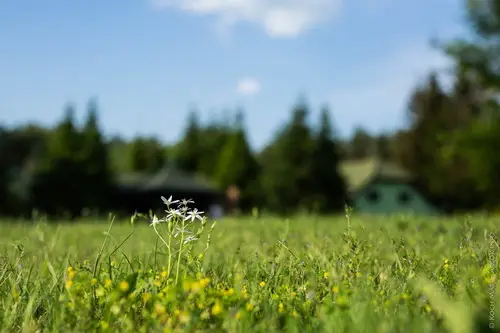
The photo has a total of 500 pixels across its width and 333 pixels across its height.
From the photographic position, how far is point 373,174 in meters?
59.2

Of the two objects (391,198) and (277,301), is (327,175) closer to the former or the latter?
(391,198)

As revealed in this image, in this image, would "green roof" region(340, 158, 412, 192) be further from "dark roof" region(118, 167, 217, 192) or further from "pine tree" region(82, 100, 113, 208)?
"pine tree" region(82, 100, 113, 208)

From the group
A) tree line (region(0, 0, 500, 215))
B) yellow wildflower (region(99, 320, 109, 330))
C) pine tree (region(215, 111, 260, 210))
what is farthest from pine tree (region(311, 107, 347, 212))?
yellow wildflower (region(99, 320, 109, 330))

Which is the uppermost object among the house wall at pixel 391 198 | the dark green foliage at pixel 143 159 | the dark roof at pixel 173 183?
the dark green foliage at pixel 143 159

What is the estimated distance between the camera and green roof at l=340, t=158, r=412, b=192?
58.7 metres

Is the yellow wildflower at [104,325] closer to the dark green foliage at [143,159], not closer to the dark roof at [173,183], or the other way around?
the dark roof at [173,183]

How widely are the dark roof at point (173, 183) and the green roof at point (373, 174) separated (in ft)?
50.5

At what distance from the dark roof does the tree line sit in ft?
7.57

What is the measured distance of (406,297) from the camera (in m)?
2.49

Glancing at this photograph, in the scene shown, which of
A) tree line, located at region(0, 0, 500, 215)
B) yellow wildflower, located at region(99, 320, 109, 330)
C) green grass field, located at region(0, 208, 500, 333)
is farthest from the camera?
tree line, located at region(0, 0, 500, 215)

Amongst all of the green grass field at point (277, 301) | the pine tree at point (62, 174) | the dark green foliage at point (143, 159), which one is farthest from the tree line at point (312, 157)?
the green grass field at point (277, 301)

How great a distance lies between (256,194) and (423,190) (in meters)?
22.9

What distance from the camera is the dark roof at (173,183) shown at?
2035 inches

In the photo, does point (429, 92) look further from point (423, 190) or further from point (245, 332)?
point (245, 332)
